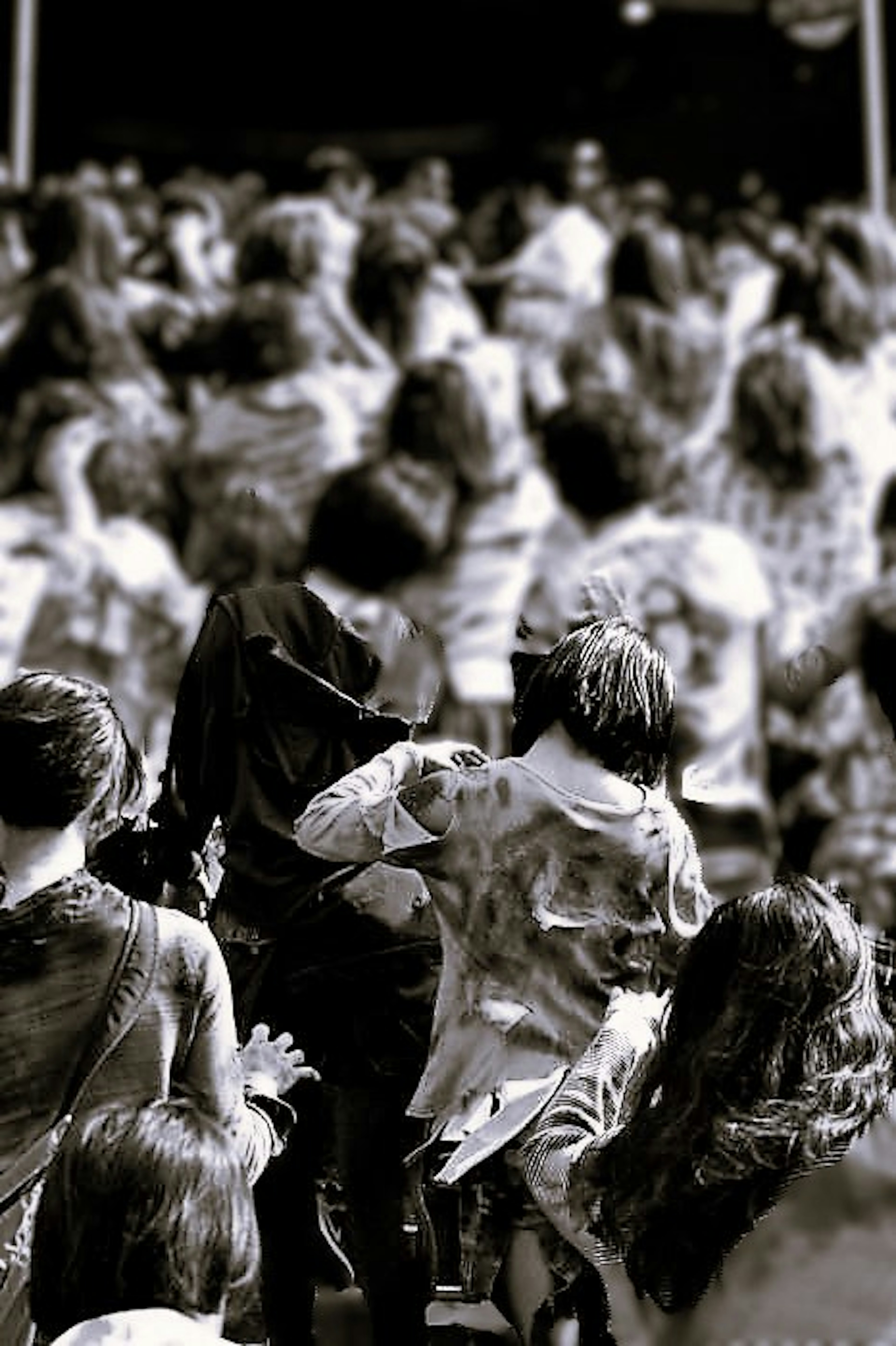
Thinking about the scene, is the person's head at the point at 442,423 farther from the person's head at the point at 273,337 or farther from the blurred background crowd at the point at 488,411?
the person's head at the point at 273,337

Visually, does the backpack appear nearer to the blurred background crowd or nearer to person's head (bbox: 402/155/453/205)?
the blurred background crowd

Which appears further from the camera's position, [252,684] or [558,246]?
[558,246]

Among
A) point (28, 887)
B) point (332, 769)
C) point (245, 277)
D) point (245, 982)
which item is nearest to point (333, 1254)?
point (245, 982)

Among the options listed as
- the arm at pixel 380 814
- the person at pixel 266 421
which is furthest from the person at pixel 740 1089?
the person at pixel 266 421

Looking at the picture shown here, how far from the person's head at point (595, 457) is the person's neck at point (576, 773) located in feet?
12.0

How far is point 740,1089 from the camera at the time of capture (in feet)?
7.57

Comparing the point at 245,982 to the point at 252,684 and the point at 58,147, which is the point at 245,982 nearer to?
the point at 252,684

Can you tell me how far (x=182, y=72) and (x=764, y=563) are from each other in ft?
13.5

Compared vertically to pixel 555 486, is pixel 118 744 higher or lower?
higher

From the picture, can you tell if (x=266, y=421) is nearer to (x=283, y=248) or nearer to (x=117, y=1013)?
(x=283, y=248)

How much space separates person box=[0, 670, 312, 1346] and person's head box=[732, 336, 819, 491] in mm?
8486

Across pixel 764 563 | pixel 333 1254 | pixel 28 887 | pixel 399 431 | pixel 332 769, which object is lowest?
pixel 764 563

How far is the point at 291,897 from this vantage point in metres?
3.03

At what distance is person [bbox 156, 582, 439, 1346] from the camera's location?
3031 mm
